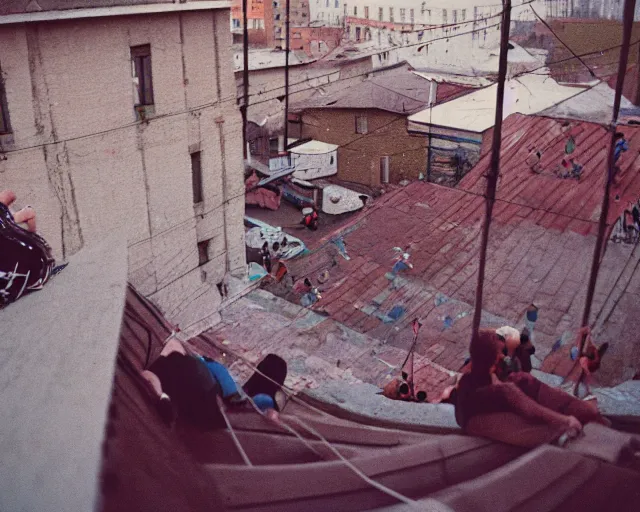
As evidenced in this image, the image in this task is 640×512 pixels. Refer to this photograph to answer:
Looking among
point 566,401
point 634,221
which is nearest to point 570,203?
point 634,221

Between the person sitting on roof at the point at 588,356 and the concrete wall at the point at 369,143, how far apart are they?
3.81 feet

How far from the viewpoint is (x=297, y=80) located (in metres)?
3.77

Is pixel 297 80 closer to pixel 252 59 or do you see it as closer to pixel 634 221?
pixel 252 59

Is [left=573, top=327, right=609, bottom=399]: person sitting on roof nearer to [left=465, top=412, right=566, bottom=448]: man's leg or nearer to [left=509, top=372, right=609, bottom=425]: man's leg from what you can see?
[left=509, top=372, right=609, bottom=425]: man's leg

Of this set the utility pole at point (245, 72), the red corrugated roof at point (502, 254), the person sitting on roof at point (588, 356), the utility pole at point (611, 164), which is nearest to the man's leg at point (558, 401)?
the person sitting on roof at point (588, 356)

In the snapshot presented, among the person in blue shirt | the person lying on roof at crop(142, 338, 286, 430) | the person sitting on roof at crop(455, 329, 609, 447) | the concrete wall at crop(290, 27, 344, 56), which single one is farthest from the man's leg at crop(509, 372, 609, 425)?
the concrete wall at crop(290, 27, 344, 56)

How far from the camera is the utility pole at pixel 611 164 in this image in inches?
117

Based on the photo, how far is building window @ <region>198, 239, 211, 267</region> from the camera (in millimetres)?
3021

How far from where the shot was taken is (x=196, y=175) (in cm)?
292

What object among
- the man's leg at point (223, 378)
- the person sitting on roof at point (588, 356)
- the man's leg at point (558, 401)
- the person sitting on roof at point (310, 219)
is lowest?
the person sitting on roof at point (588, 356)

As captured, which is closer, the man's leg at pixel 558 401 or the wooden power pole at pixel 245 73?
the man's leg at pixel 558 401

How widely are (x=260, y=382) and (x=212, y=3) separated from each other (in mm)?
1585

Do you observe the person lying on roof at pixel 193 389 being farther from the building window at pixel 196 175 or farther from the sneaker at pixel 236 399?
the building window at pixel 196 175

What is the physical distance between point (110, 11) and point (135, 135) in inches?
17.8
